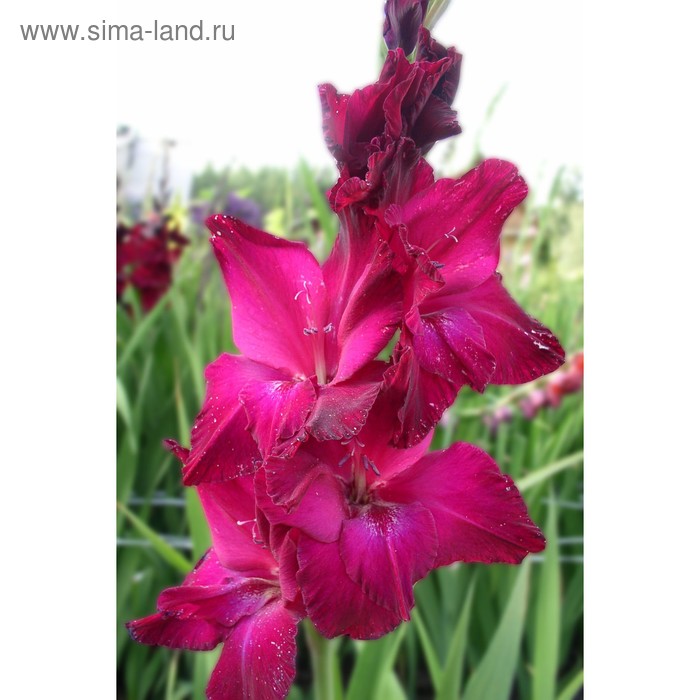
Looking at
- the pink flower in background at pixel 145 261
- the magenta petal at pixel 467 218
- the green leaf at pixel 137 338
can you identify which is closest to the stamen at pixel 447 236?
the magenta petal at pixel 467 218

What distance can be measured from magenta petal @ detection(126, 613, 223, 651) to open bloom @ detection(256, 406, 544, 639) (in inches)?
3.8

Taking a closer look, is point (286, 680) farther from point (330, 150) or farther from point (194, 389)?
point (194, 389)

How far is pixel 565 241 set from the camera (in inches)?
66.5

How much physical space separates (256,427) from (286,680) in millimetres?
142

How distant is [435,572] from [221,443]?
2.16 feet

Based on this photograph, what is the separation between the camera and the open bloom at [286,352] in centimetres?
42

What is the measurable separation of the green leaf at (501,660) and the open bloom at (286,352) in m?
0.41

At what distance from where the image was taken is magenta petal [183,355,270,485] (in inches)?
17.4

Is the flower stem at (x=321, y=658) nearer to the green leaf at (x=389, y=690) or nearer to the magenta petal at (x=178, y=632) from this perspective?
the magenta petal at (x=178, y=632)

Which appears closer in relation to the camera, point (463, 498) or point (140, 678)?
point (463, 498)

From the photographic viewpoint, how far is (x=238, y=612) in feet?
1.57

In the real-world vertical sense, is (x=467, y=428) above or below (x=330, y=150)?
below

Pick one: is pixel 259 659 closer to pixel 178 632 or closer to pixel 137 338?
pixel 178 632
